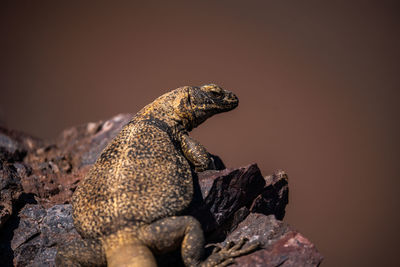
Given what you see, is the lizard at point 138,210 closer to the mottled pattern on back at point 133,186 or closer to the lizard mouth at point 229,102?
the mottled pattern on back at point 133,186

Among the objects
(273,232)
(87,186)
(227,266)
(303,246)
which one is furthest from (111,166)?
(303,246)

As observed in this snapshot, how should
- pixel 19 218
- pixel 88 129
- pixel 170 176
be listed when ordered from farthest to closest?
1. pixel 88 129
2. pixel 19 218
3. pixel 170 176

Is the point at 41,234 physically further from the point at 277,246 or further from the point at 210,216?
the point at 277,246

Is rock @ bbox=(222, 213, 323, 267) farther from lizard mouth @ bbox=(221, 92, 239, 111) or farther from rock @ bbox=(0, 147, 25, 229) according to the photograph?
rock @ bbox=(0, 147, 25, 229)

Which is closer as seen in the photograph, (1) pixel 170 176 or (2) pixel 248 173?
(1) pixel 170 176

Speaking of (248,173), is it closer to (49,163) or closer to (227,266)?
(227,266)

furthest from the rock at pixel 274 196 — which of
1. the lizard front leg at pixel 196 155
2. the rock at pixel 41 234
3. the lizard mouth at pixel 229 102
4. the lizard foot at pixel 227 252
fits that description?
the rock at pixel 41 234
